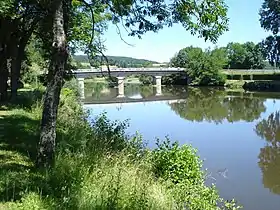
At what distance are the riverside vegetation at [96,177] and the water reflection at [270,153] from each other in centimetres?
507

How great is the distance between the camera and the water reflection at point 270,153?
14523mm

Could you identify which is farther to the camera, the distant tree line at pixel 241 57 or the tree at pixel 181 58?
the distant tree line at pixel 241 57

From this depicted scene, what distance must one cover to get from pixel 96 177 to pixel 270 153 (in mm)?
14259

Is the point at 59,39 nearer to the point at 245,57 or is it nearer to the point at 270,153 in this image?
the point at 270,153

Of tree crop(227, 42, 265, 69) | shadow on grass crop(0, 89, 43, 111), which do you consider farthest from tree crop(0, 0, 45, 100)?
tree crop(227, 42, 265, 69)

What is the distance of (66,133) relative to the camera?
12.0 metres

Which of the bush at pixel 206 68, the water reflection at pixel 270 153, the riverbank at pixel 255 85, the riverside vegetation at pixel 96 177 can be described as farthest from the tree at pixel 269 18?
the riverside vegetation at pixel 96 177

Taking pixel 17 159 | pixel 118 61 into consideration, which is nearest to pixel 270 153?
pixel 17 159

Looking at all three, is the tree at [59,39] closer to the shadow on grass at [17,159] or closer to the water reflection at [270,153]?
the shadow on grass at [17,159]

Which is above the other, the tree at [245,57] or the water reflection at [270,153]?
the tree at [245,57]

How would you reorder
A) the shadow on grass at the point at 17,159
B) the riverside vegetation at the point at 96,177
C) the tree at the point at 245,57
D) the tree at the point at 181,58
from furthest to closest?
the tree at the point at 245,57 < the tree at the point at 181,58 < the shadow on grass at the point at 17,159 < the riverside vegetation at the point at 96,177

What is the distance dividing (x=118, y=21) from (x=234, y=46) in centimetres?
10972

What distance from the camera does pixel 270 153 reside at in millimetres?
19562

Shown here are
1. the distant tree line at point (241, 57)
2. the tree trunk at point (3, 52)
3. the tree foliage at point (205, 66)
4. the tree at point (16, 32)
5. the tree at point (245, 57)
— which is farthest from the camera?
the tree at point (245, 57)
